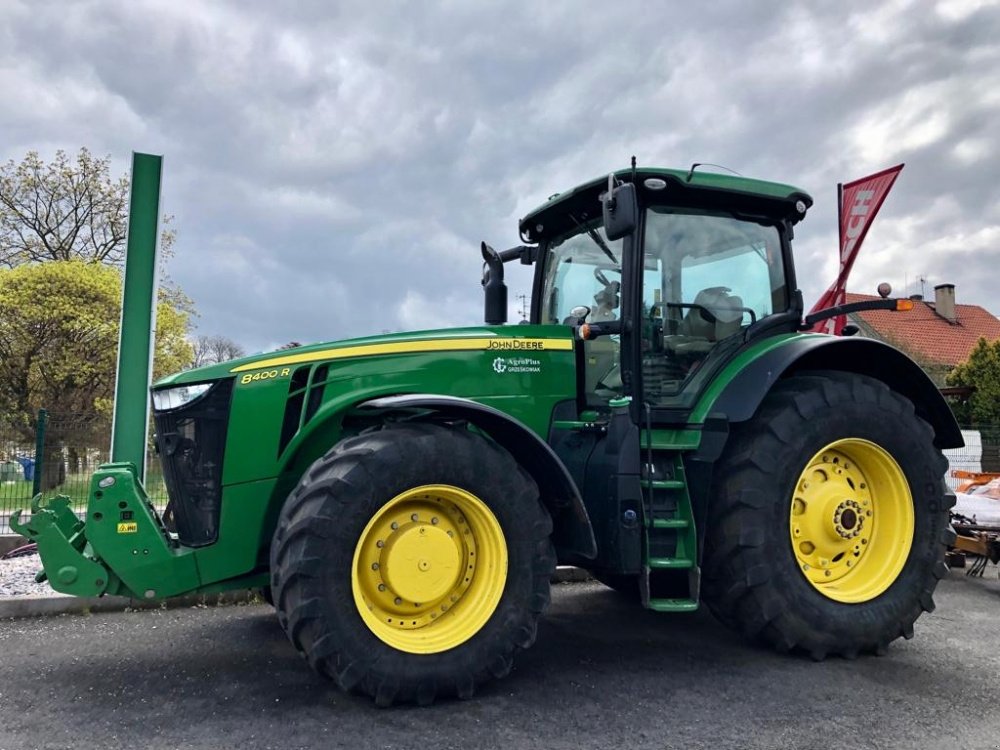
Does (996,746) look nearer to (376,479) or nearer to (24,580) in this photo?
(376,479)

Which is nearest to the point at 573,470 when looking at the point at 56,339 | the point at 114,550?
the point at 114,550

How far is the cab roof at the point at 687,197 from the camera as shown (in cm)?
440

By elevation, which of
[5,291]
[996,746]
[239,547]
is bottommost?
[996,746]

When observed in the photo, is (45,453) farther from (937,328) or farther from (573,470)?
(937,328)

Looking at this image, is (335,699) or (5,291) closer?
(335,699)

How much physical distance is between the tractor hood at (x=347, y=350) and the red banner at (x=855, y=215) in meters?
4.53

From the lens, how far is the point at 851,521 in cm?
433

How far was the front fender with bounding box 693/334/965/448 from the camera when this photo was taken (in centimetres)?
418

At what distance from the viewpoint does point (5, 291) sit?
1686 centimetres

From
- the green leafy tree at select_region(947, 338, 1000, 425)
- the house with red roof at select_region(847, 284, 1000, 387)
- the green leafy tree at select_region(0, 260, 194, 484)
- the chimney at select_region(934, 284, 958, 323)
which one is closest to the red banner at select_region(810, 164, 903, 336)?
the green leafy tree at select_region(947, 338, 1000, 425)

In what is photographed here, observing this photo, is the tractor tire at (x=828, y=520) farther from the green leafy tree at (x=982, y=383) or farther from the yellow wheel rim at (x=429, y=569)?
the green leafy tree at (x=982, y=383)

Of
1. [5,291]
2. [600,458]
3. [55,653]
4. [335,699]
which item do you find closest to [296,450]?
[335,699]

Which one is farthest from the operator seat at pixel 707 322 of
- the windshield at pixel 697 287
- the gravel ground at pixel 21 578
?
the gravel ground at pixel 21 578

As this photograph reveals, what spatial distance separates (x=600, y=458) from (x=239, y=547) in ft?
6.06
